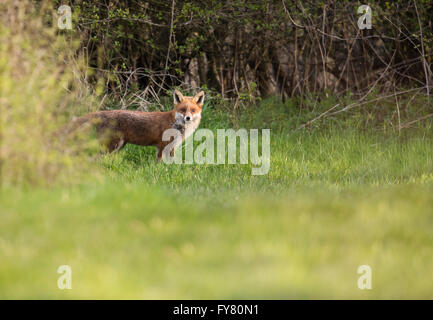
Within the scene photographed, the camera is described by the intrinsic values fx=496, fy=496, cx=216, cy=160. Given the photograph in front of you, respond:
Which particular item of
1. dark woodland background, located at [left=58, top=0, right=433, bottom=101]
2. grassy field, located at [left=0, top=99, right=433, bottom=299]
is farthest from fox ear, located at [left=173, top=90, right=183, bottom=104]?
grassy field, located at [left=0, top=99, right=433, bottom=299]

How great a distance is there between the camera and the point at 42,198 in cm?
477

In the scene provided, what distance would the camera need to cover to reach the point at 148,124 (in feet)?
26.3

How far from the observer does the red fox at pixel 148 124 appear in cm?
779

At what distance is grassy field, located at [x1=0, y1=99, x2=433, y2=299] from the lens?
3428mm

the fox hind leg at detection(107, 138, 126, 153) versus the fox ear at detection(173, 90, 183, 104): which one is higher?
the fox ear at detection(173, 90, 183, 104)

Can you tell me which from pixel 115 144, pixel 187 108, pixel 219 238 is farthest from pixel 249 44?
pixel 219 238

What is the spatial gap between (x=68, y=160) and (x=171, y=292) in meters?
2.43

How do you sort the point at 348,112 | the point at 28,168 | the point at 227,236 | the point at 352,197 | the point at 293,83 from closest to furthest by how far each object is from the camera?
the point at 227,236, the point at 28,168, the point at 352,197, the point at 348,112, the point at 293,83

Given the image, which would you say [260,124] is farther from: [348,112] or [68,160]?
[68,160]

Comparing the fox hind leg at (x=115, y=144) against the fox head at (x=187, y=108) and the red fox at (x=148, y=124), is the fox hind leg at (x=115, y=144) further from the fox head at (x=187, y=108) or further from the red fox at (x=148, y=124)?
the fox head at (x=187, y=108)

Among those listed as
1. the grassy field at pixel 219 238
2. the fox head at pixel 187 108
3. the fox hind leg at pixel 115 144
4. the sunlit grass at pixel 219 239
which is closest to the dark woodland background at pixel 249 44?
the fox head at pixel 187 108

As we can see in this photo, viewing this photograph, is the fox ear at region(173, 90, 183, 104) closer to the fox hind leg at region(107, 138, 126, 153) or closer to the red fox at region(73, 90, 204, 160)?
the red fox at region(73, 90, 204, 160)

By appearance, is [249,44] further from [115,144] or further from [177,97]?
[115,144]

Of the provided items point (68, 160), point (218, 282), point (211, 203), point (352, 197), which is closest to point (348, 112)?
point (352, 197)
